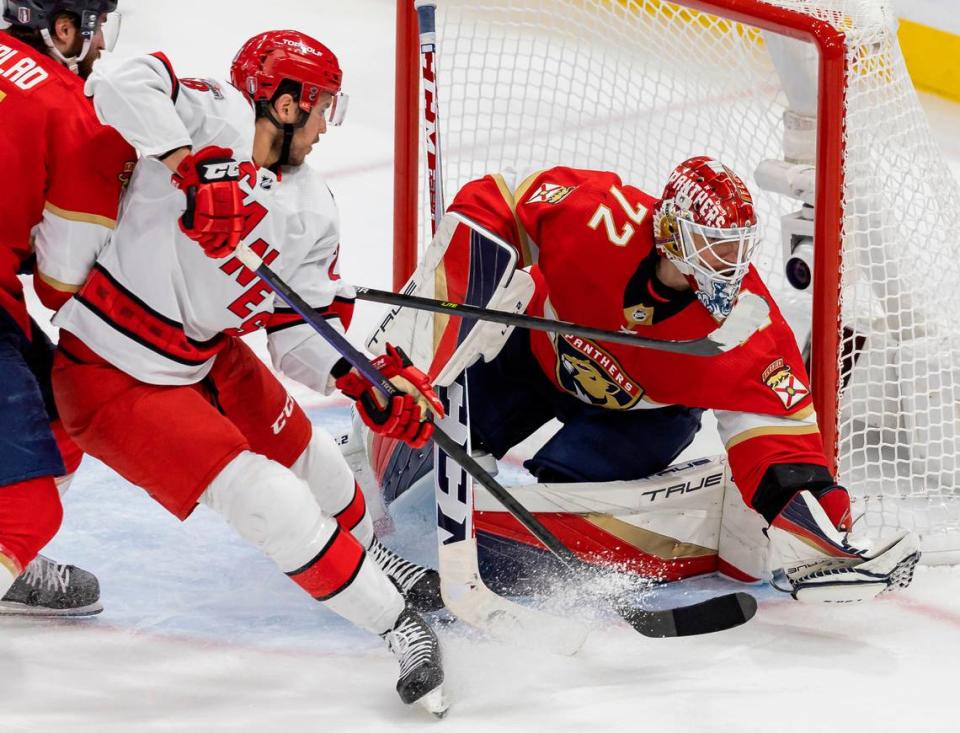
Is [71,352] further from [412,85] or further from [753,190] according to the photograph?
[753,190]

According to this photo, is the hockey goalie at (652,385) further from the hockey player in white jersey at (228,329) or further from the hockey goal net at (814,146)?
the hockey player in white jersey at (228,329)

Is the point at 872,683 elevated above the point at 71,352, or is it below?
below

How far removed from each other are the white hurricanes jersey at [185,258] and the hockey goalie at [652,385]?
0.48 meters

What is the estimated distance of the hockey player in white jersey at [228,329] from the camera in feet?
7.06

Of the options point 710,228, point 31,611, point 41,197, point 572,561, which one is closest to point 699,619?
point 572,561

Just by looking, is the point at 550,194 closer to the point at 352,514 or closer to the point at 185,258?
the point at 352,514

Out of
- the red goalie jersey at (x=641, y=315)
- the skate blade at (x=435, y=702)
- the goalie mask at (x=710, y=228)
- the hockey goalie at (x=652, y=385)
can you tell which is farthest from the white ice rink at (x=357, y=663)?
the goalie mask at (x=710, y=228)

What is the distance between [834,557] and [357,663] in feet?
2.87

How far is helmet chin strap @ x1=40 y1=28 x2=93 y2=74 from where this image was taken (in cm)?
215

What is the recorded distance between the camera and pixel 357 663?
96.9 inches

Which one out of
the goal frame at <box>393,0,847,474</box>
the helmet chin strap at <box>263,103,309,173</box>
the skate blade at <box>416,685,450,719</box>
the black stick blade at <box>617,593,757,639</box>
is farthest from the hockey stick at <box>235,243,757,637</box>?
the goal frame at <box>393,0,847,474</box>

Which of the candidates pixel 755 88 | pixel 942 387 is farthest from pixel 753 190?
pixel 942 387

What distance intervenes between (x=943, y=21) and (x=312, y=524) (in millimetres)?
4253

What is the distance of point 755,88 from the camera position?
342 centimetres
